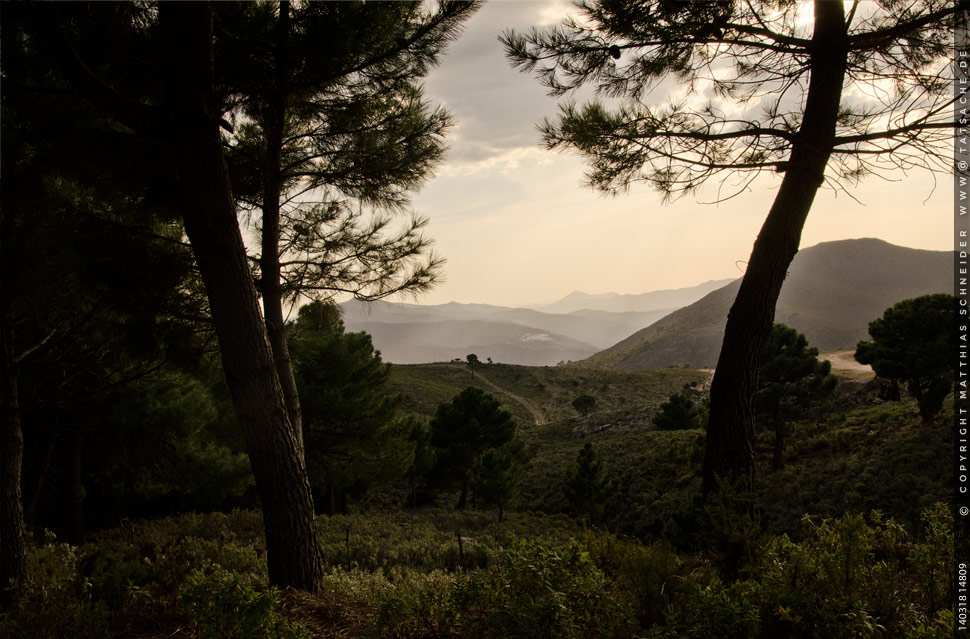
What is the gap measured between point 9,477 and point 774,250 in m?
7.63

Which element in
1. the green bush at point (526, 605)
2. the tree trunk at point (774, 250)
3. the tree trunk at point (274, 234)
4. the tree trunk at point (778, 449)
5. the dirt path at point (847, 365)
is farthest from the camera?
the dirt path at point (847, 365)

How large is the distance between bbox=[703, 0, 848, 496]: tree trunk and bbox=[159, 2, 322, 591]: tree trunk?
3504 millimetres

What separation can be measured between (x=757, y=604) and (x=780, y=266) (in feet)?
8.79

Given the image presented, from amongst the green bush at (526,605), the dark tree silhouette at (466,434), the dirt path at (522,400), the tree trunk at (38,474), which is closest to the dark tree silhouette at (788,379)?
the dark tree silhouette at (466,434)

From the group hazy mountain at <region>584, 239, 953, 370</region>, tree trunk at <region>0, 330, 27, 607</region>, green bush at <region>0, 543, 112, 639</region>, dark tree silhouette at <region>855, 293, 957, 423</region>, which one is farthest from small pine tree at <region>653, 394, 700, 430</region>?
hazy mountain at <region>584, 239, 953, 370</region>

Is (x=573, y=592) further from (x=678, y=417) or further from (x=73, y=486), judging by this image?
(x=678, y=417)

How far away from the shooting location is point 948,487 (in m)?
13.1

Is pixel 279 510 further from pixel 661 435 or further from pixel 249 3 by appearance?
pixel 661 435

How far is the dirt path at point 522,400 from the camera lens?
51.6 m

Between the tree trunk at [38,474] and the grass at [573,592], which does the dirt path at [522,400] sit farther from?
the grass at [573,592]

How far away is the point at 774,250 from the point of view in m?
4.01

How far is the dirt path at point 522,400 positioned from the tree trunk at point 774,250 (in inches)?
1755

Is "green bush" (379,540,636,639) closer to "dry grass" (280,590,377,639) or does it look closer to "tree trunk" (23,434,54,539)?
"dry grass" (280,590,377,639)

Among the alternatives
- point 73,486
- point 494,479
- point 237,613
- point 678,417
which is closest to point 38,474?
point 73,486
